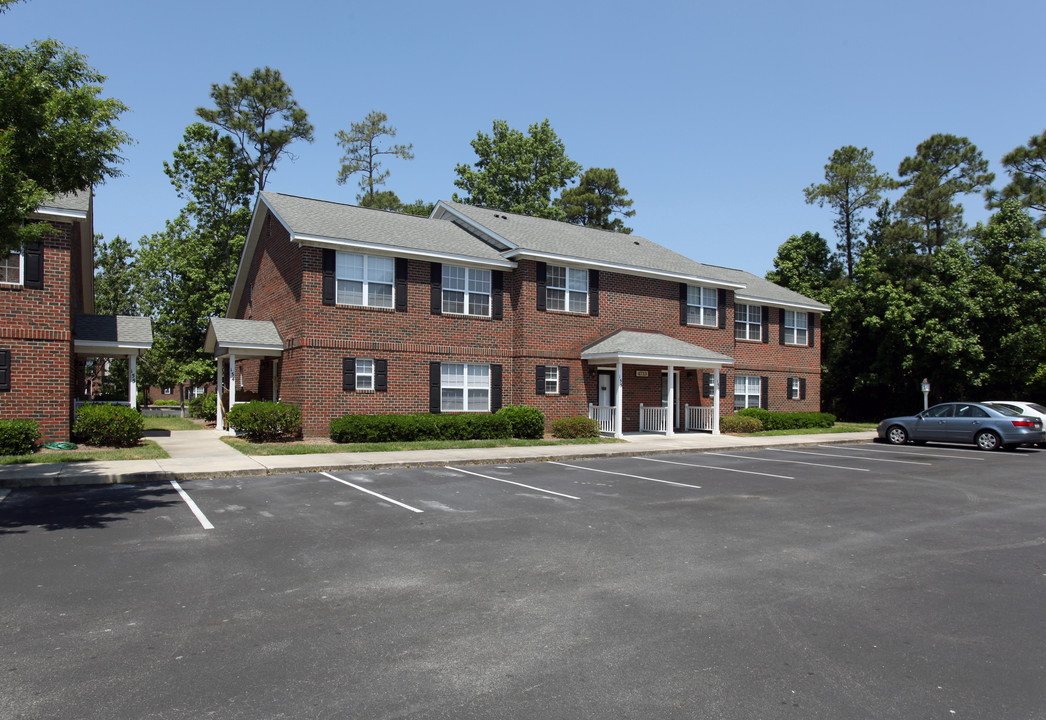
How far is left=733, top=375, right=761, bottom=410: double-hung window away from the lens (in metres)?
29.3

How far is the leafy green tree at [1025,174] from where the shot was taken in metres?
42.9

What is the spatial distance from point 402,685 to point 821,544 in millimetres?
5758

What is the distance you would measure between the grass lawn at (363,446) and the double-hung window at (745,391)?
10.8m

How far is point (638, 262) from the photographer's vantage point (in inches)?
1014

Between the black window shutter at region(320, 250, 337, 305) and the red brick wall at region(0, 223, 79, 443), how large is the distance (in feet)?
20.9

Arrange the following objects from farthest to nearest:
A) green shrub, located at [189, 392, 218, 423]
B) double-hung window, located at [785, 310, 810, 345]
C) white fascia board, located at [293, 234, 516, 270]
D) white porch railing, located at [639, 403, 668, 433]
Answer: double-hung window, located at [785, 310, 810, 345] < green shrub, located at [189, 392, 218, 423] < white porch railing, located at [639, 403, 668, 433] < white fascia board, located at [293, 234, 516, 270]

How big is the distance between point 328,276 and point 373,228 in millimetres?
2874

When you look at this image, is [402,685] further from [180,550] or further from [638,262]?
[638,262]

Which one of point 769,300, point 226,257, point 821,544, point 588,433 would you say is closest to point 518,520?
point 821,544

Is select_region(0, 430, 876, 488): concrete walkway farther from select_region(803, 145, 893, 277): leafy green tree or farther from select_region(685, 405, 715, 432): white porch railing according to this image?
select_region(803, 145, 893, 277): leafy green tree

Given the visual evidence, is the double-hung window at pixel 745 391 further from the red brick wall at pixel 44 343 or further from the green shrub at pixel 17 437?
the green shrub at pixel 17 437

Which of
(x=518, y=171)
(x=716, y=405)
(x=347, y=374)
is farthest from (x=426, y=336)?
(x=518, y=171)

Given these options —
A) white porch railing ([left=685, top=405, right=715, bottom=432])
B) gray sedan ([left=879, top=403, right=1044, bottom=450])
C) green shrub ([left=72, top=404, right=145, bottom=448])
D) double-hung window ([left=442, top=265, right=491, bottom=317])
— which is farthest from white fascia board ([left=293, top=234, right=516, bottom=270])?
gray sedan ([left=879, top=403, right=1044, bottom=450])

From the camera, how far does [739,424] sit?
25969 mm
